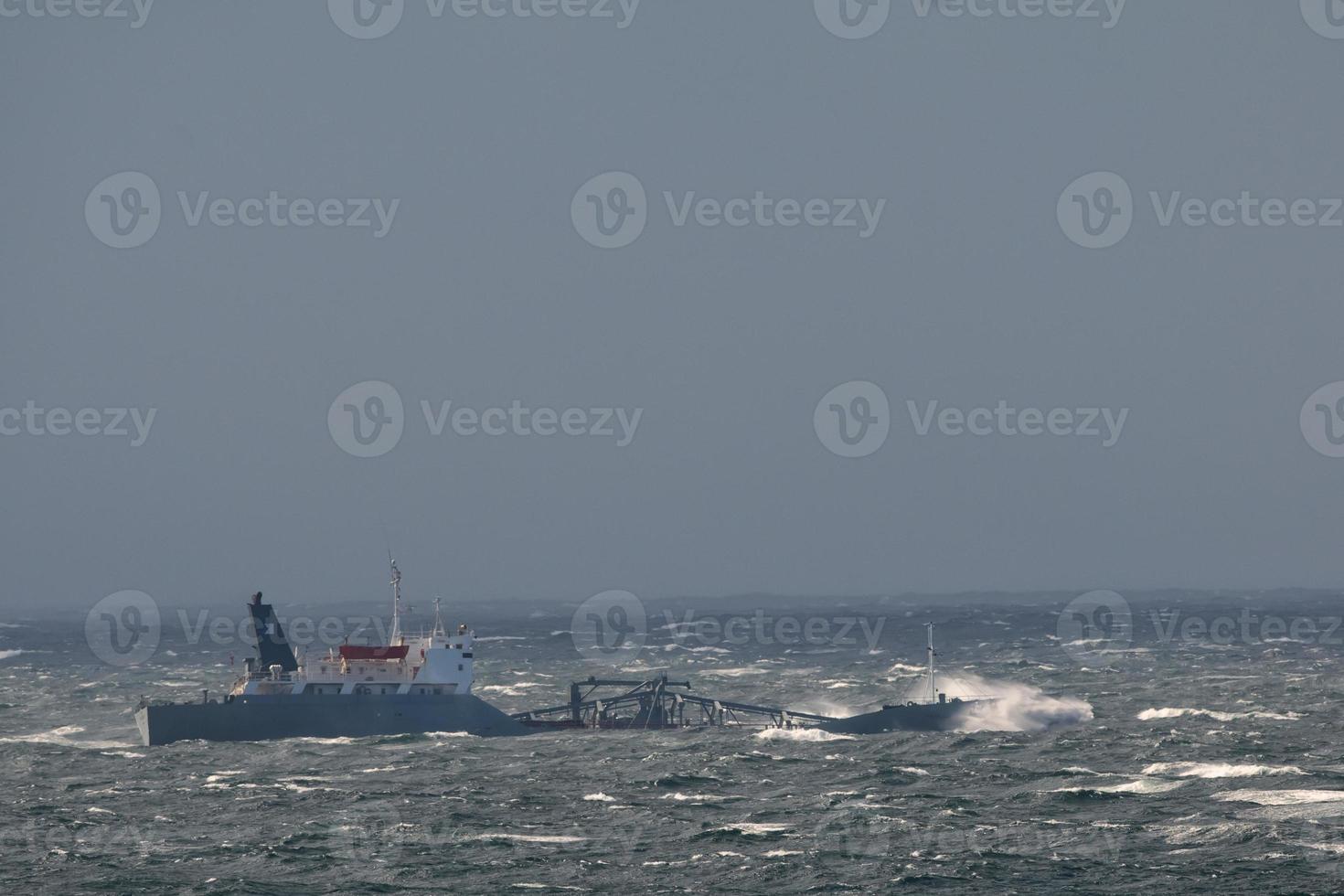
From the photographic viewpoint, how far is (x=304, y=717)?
84562 mm

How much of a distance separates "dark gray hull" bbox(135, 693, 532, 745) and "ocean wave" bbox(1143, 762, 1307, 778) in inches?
1318

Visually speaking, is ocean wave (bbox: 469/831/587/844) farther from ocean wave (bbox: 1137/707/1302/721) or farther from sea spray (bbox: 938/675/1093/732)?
ocean wave (bbox: 1137/707/1302/721)

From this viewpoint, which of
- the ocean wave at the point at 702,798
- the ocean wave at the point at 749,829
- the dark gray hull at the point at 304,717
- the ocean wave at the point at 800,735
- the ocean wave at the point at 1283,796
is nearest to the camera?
the ocean wave at the point at 749,829

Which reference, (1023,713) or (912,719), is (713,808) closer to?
(912,719)

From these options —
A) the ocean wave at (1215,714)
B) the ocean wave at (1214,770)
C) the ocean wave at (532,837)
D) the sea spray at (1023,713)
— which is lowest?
the ocean wave at (532,837)

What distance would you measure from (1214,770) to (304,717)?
140 feet

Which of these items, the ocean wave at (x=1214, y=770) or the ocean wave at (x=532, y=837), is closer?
the ocean wave at (x=532, y=837)

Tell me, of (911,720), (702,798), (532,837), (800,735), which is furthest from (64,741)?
(532,837)

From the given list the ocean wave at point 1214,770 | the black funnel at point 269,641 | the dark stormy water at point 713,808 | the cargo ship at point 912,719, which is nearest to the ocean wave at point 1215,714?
the dark stormy water at point 713,808

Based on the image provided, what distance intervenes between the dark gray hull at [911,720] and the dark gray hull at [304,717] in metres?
19.4

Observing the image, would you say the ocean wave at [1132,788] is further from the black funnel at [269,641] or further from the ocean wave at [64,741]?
the ocean wave at [64,741]

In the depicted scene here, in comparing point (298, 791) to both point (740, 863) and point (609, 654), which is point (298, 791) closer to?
point (740, 863)

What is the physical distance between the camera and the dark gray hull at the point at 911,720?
85.6m

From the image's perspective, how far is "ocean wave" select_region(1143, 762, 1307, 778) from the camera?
228 feet
